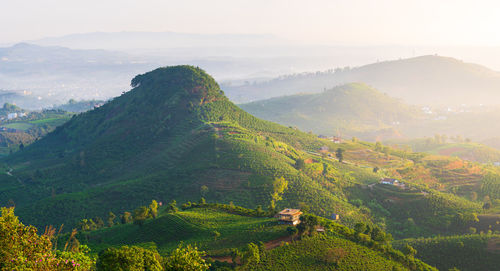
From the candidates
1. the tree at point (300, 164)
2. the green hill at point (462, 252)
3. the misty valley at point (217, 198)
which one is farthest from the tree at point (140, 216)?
the green hill at point (462, 252)

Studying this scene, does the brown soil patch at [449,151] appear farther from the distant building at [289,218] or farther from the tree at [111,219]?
the tree at [111,219]

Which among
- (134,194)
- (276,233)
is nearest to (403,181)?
(276,233)

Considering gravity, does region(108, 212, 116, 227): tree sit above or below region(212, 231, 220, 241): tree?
below

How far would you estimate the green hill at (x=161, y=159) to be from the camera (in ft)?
293

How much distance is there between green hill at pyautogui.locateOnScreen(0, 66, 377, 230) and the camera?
89.2 meters

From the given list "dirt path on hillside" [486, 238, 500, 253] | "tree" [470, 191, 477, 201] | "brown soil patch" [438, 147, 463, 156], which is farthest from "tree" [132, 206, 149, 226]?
"brown soil patch" [438, 147, 463, 156]

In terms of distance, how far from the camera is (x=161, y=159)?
109m

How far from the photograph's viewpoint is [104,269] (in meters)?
34.2

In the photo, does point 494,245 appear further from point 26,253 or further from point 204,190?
point 26,253

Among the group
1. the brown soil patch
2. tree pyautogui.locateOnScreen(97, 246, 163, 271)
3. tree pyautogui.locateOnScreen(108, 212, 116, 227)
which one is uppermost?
tree pyautogui.locateOnScreen(97, 246, 163, 271)

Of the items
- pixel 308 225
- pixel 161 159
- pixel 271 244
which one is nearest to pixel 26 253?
pixel 271 244

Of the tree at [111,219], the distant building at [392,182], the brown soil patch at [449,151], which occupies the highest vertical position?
the distant building at [392,182]

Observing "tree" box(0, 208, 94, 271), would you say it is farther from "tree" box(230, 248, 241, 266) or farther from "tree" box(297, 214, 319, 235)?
"tree" box(297, 214, 319, 235)

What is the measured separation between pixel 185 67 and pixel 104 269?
11516cm
